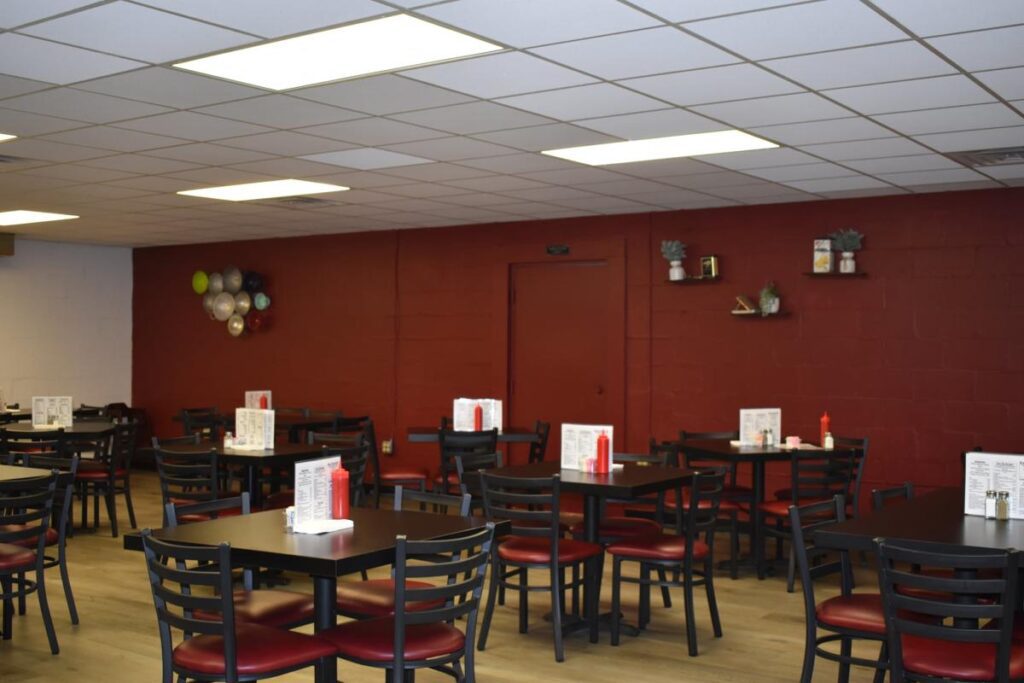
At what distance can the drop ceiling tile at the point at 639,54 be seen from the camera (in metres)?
4.22

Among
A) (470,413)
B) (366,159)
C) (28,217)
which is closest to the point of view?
(366,159)

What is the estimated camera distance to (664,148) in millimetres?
6578

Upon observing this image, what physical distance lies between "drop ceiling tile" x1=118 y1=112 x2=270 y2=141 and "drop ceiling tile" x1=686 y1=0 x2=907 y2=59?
2.84 metres

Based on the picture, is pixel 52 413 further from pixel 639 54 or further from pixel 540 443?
pixel 639 54

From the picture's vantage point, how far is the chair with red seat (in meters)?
3.53

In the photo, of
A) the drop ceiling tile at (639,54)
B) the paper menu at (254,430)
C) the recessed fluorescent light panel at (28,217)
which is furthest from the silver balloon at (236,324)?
the drop ceiling tile at (639,54)

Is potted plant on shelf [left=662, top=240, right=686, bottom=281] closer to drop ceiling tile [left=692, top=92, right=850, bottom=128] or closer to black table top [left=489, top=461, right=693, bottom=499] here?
black table top [left=489, top=461, right=693, bottom=499]

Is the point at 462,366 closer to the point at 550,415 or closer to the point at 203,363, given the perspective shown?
the point at 550,415

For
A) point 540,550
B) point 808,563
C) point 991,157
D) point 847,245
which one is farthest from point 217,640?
point 847,245

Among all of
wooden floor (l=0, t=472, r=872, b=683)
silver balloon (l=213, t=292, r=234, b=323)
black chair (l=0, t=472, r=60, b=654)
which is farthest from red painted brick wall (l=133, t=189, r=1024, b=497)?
black chair (l=0, t=472, r=60, b=654)

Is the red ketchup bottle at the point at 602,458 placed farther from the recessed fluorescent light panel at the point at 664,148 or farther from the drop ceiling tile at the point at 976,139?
the drop ceiling tile at the point at 976,139

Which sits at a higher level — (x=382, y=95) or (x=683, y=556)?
(x=382, y=95)

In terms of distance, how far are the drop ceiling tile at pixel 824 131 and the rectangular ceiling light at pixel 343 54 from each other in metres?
2.17

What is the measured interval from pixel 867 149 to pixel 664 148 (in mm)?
1203
